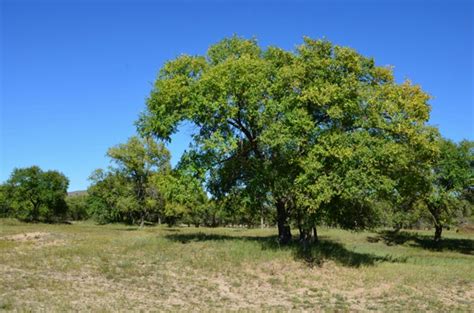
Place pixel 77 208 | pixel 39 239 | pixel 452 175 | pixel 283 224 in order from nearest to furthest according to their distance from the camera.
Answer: pixel 283 224
pixel 39 239
pixel 452 175
pixel 77 208

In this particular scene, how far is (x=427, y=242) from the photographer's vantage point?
193 ft

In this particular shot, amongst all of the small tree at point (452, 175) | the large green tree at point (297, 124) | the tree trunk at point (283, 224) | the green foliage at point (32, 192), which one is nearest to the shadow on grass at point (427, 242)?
the small tree at point (452, 175)

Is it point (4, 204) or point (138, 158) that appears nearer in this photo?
point (138, 158)

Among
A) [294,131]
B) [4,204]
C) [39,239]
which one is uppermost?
[294,131]

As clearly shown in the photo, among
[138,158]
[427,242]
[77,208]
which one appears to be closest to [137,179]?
[138,158]

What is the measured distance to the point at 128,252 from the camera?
2956 cm

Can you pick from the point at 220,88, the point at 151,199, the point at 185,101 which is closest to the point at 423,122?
the point at 220,88

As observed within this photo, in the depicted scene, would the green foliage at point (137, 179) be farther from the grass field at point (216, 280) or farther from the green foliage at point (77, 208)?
the green foliage at point (77, 208)

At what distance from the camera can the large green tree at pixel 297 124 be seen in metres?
27.9

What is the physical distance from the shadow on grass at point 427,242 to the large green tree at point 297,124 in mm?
23465

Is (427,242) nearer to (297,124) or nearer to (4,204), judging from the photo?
(297,124)

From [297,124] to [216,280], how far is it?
36.2 feet

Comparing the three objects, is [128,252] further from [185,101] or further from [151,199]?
[151,199]

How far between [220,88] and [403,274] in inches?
663
